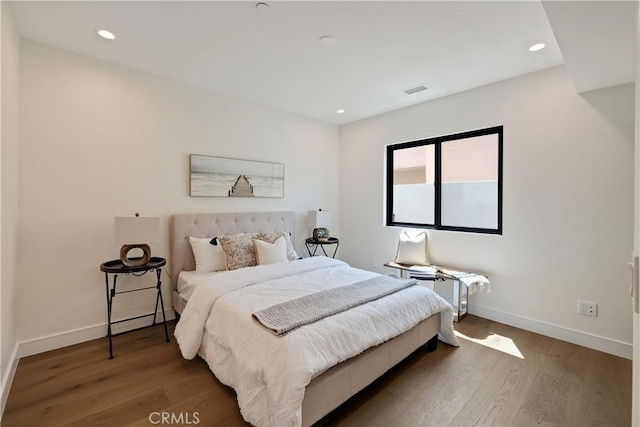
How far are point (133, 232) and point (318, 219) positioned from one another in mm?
2283

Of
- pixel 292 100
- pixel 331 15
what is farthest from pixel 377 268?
pixel 331 15

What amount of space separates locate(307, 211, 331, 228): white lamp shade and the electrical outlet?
113 inches

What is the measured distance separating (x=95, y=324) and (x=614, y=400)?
4154 mm

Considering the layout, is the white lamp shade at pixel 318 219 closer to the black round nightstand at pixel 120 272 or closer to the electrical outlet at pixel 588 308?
the black round nightstand at pixel 120 272

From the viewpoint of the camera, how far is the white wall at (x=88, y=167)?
242 centimetres

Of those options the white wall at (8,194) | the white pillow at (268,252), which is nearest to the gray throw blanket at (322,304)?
the white pillow at (268,252)

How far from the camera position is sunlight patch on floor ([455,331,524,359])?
8.36 feet

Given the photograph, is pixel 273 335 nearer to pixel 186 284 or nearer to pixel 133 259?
pixel 186 284

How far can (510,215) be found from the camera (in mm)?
3070

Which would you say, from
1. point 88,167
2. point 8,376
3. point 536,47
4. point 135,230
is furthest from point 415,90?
point 8,376

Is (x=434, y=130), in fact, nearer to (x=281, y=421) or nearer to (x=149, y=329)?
(x=281, y=421)

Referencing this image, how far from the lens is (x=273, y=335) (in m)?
1.70

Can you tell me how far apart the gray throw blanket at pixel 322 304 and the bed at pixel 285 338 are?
0.15ft

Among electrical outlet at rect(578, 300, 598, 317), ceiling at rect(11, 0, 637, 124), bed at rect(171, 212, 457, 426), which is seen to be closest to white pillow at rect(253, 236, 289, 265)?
bed at rect(171, 212, 457, 426)
